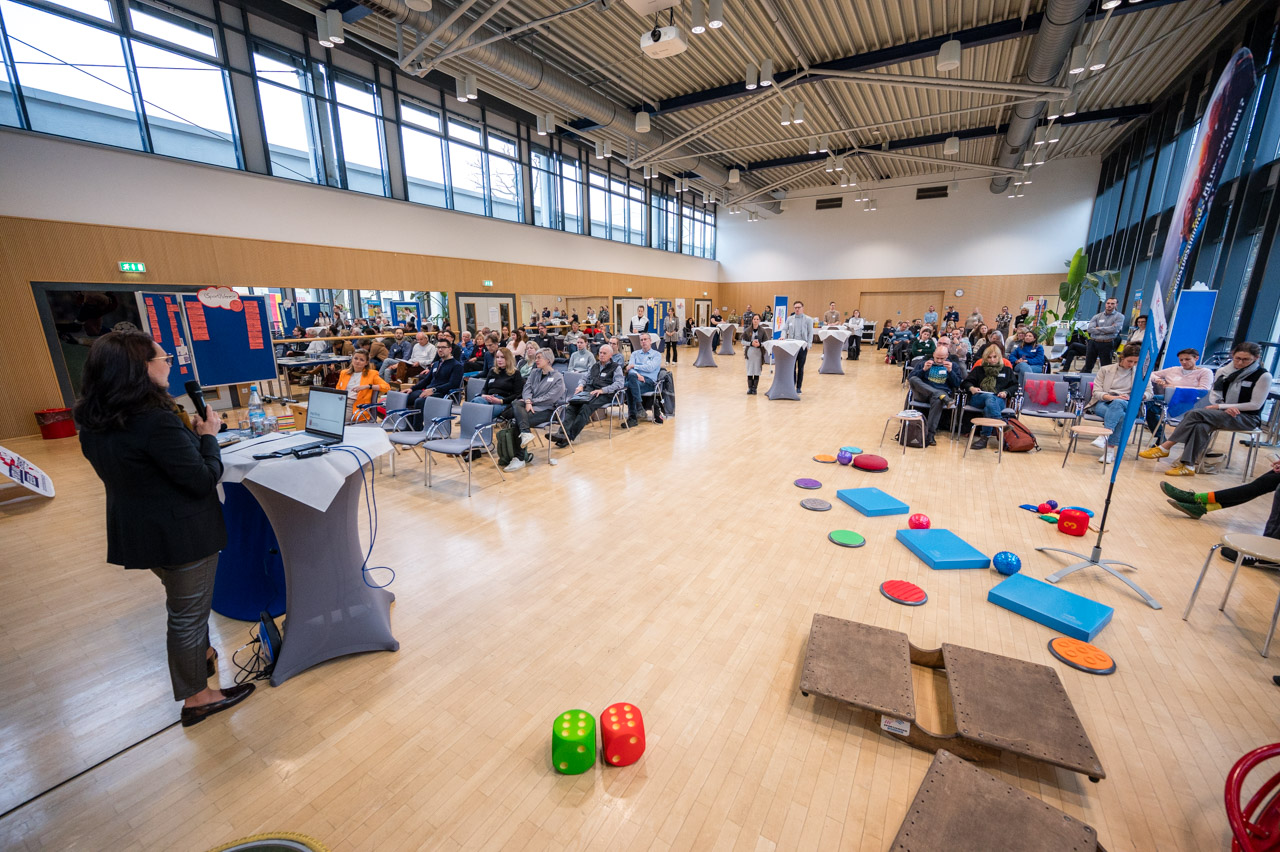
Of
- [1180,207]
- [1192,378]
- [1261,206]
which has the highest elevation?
[1261,206]

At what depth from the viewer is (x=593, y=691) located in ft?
7.47

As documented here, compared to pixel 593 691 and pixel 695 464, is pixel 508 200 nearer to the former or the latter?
pixel 695 464

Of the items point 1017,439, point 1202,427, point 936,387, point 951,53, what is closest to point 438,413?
point 936,387

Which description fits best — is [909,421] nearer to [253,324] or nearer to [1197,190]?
[1197,190]

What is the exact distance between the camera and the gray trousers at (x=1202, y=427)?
507cm

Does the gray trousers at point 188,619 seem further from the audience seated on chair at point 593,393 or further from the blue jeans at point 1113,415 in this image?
the blue jeans at point 1113,415

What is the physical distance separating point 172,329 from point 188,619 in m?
8.31

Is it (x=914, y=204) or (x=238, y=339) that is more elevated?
(x=914, y=204)

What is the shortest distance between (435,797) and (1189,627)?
4040mm

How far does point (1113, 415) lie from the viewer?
5.97 meters

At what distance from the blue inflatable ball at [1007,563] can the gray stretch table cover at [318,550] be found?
152 inches

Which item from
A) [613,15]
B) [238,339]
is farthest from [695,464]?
[238,339]

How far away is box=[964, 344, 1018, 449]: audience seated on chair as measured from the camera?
20.5 feet

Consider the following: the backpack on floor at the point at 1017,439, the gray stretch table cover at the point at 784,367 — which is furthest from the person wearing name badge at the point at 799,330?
the backpack on floor at the point at 1017,439
